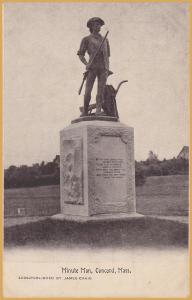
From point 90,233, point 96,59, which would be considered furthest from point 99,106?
point 90,233

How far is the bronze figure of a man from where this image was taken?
10.6m

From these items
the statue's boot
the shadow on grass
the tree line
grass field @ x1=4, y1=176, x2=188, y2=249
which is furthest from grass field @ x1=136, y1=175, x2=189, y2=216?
the statue's boot

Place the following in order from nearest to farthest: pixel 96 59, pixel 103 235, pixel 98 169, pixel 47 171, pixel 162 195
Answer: pixel 103 235
pixel 98 169
pixel 96 59
pixel 47 171
pixel 162 195

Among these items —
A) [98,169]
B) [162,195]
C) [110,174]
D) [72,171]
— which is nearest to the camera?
[98,169]

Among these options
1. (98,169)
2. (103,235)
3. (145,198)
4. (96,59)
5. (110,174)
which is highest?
(96,59)

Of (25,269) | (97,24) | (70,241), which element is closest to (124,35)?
(97,24)

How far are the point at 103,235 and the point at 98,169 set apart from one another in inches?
50.2

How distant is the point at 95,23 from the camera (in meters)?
10.6

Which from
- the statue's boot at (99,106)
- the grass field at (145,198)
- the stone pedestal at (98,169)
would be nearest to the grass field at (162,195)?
the grass field at (145,198)

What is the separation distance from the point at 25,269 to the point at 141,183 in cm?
627

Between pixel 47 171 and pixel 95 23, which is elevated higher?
pixel 95 23

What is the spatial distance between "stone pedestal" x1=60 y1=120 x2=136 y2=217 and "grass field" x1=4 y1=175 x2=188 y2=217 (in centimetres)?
172

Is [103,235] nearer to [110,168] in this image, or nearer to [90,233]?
[90,233]

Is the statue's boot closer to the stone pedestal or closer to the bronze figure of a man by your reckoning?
the bronze figure of a man
